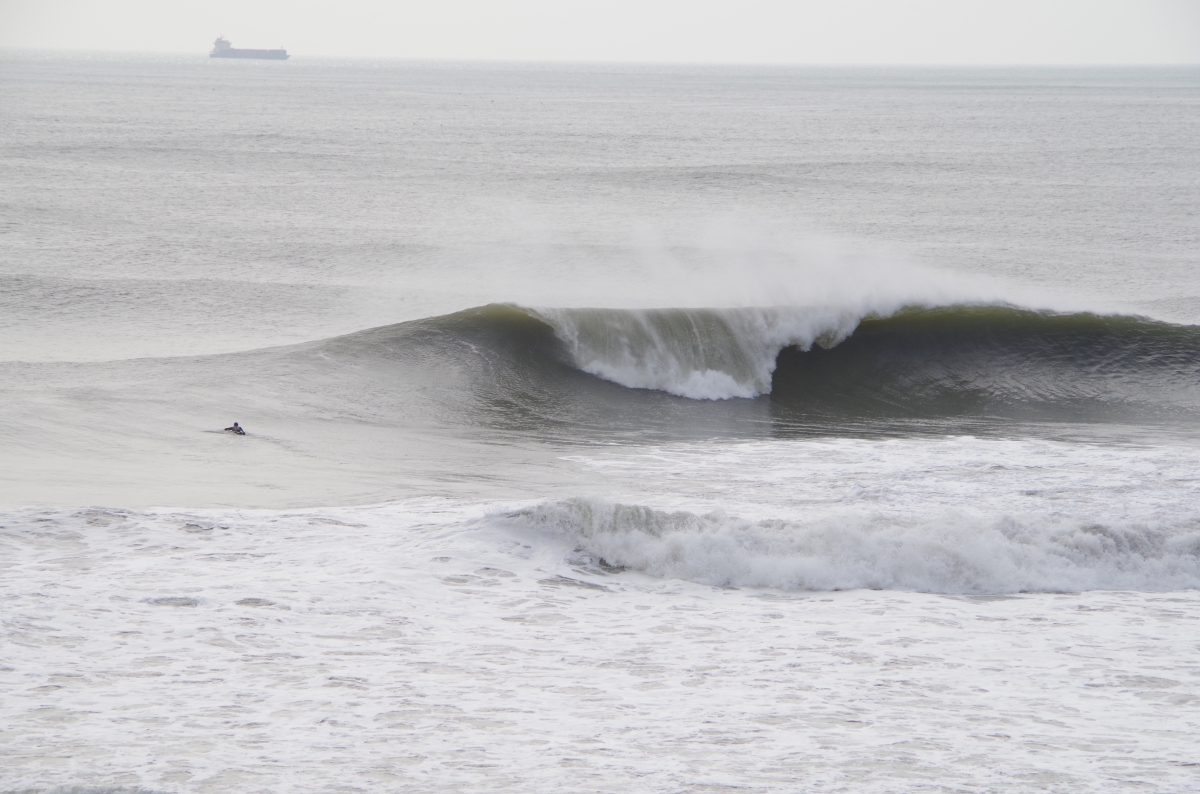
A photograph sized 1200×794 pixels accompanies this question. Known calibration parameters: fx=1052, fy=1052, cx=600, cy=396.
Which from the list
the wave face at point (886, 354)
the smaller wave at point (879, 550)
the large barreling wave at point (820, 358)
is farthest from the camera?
the wave face at point (886, 354)

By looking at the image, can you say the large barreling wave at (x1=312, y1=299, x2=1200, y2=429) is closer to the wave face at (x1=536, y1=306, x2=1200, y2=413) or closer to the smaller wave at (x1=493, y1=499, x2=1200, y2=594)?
the wave face at (x1=536, y1=306, x2=1200, y2=413)

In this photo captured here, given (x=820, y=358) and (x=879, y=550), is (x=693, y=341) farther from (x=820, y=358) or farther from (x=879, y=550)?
(x=879, y=550)

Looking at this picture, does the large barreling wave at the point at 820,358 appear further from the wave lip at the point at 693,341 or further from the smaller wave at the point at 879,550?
the smaller wave at the point at 879,550

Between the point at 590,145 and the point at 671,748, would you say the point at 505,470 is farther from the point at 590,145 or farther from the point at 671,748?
the point at 590,145

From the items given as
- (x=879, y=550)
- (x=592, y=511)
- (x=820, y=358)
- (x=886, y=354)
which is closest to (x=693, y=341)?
(x=820, y=358)

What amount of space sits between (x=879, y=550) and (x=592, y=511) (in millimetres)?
1919

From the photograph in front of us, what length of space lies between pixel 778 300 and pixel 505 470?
23.7 feet

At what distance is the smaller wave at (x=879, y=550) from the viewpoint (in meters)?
6.72

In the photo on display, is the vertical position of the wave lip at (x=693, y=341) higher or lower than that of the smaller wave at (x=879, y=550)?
higher

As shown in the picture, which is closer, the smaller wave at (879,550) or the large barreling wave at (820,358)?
the smaller wave at (879,550)

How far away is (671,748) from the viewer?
4512 mm

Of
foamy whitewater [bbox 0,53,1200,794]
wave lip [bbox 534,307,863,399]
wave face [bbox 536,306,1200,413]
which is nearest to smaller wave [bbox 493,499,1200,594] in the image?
foamy whitewater [bbox 0,53,1200,794]

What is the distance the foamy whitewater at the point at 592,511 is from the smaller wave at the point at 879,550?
0.03 m

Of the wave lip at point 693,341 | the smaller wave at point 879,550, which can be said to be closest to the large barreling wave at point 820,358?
the wave lip at point 693,341
